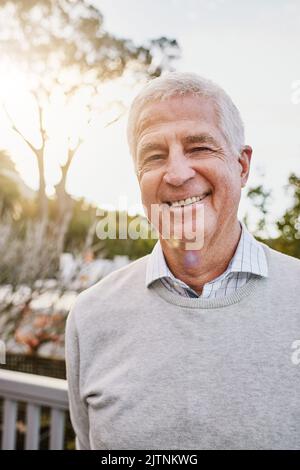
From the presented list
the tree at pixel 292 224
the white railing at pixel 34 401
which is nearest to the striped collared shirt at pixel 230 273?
the white railing at pixel 34 401

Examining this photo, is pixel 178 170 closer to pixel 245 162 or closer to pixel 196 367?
pixel 245 162

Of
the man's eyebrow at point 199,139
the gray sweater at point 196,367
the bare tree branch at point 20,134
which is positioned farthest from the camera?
the bare tree branch at point 20,134

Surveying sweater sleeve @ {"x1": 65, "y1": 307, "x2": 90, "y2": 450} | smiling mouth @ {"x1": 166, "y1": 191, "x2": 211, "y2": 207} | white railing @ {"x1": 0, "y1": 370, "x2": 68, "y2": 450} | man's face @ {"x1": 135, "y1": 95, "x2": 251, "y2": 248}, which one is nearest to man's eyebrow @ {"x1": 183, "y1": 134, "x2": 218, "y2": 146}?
man's face @ {"x1": 135, "y1": 95, "x2": 251, "y2": 248}

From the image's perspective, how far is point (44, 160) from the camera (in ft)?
17.6

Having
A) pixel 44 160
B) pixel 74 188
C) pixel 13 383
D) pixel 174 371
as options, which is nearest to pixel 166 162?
pixel 174 371

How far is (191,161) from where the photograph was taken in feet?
3.69

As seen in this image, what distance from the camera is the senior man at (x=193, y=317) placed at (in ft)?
3.34

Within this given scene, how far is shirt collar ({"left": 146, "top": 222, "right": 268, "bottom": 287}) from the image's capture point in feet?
3.69

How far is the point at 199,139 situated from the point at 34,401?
1226 mm

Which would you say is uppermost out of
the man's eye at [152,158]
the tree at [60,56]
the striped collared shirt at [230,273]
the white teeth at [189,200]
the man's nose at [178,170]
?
the tree at [60,56]

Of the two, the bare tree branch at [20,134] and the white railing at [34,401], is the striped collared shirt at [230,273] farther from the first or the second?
the bare tree branch at [20,134]

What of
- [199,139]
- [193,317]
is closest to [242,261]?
[193,317]

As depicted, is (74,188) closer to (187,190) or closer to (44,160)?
(44,160)

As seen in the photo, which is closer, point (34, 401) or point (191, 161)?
point (191, 161)
